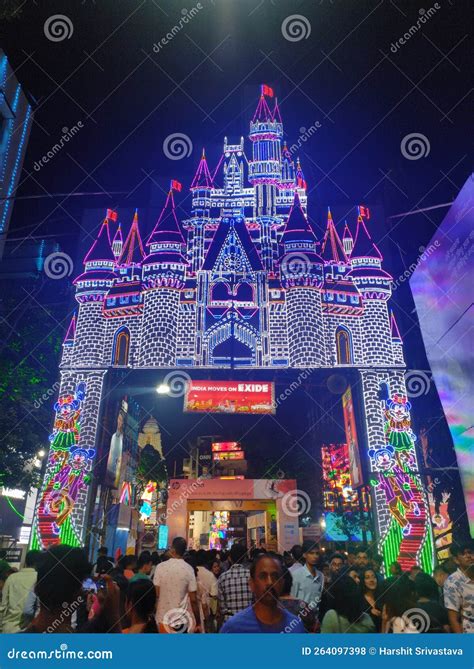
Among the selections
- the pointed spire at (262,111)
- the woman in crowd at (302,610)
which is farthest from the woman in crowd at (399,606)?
the pointed spire at (262,111)

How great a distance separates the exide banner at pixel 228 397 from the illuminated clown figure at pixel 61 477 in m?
2.14

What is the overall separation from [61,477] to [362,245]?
7436 mm

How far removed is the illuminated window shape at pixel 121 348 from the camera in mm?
11074

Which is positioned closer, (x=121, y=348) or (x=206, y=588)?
(x=206, y=588)

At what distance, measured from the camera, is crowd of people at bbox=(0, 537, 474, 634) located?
1.85 m

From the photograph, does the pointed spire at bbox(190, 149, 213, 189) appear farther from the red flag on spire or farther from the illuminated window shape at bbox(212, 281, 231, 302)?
the illuminated window shape at bbox(212, 281, 231, 302)

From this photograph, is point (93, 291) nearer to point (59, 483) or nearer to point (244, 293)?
point (244, 293)

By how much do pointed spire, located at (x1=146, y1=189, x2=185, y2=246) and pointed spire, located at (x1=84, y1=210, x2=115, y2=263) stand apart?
0.88 metres

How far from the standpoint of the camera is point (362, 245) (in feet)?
32.4

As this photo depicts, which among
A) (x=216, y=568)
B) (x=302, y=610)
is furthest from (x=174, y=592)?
(x=216, y=568)

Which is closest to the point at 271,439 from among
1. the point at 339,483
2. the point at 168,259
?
the point at 339,483

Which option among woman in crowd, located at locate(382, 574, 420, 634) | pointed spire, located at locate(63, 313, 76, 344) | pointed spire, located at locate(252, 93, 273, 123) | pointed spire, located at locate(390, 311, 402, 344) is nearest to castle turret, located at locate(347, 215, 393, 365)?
pointed spire, located at locate(390, 311, 402, 344)
